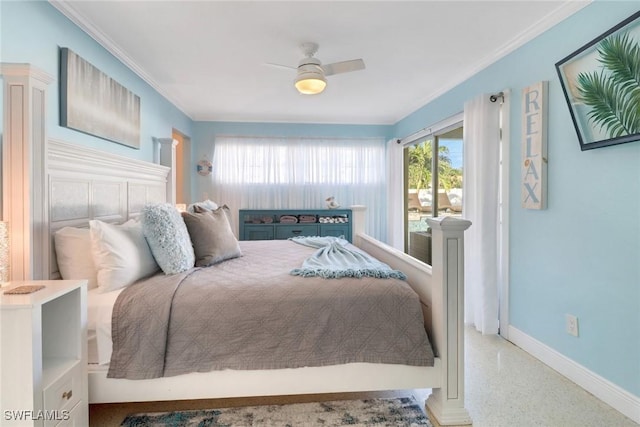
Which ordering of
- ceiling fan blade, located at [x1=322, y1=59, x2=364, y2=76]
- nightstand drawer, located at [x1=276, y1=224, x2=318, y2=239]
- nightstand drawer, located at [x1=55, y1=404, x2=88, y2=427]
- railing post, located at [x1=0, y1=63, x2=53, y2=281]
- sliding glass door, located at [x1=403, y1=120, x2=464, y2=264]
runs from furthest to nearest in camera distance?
nightstand drawer, located at [x1=276, y1=224, x2=318, y2=239]
sliding glass door, located at [x1=403, y1=120, x2=464, y2=264]
ceiling fan blade, located at [x1=322, y1=59, x2=364, y2=76]
railing post, located at [x1=0, y1=63, x2=53, y2=281]
nightstand drawer, located at [x1=55, y1=404, x2=88, y2=427]

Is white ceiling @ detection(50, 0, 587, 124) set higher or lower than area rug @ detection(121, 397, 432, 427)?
higher

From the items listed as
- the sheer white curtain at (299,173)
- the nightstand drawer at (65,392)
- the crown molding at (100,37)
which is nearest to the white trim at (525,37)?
the sheer white curtain at (299,173)

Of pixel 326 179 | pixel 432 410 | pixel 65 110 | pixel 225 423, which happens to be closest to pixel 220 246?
pixel 225 423

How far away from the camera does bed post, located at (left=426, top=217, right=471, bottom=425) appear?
1645mm

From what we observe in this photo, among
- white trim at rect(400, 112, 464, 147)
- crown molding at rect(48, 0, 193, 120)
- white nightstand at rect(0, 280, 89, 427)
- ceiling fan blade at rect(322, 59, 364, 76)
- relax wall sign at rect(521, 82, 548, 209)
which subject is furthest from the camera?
white trim at rect(400, 112, 464, 147)

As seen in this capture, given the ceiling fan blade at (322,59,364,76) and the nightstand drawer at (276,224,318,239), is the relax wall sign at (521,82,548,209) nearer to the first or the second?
the ceiling fan blade at (322,59,364,76)

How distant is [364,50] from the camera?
9.38ft

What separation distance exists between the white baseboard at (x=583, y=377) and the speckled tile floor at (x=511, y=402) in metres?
0.04

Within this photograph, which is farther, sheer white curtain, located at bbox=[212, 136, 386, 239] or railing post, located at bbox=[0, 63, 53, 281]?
sheer white curtain, located at bbox=[212, 136, 386, 239]

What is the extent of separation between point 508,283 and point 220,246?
2342 millimetres

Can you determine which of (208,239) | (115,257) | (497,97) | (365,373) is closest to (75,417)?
(115,257)

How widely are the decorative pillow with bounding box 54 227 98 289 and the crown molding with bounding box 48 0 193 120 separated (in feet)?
4.76

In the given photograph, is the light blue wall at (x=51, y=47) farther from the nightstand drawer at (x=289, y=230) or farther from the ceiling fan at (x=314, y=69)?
the nightstand drawer at (x=289, y=230)

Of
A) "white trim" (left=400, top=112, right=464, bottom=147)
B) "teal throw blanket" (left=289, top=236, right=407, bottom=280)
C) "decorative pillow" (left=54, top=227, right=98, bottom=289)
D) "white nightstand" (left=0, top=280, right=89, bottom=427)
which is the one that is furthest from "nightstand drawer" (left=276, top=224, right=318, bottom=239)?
"white nightstand" (left=0, top=280, right=89, bottom=427)
